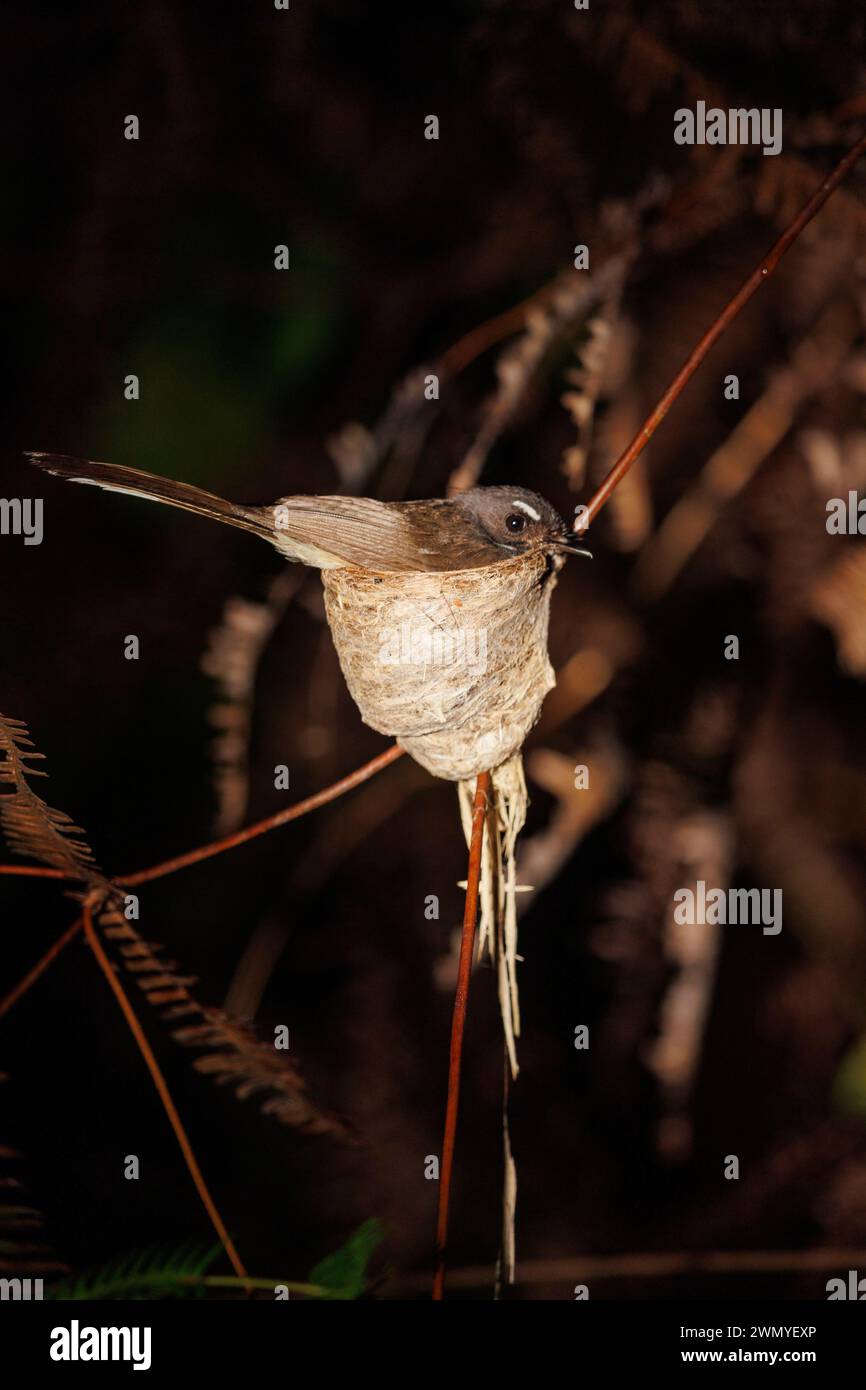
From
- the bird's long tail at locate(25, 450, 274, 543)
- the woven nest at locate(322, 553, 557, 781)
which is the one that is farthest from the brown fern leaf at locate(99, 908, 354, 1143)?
Answer: the bird's long tail at locate(25, 450, 274, 543)

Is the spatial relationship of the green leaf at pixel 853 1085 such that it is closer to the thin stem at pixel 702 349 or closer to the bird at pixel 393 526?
the bird at pixel 393 526

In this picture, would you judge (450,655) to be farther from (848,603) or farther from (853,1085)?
(853,1085)

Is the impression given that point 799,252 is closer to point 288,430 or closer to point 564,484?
point 564,484

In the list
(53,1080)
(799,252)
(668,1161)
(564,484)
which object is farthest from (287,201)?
A: (668,1161)

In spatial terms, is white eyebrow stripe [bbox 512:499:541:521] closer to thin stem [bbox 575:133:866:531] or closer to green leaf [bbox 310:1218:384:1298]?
thin stem [bbox 575:133:866:531]

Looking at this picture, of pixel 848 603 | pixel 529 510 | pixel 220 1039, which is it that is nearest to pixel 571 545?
pixel 529 510

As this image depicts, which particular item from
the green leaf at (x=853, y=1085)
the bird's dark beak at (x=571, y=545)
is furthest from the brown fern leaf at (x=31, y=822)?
the green leaf at (x=853, y=1085)
